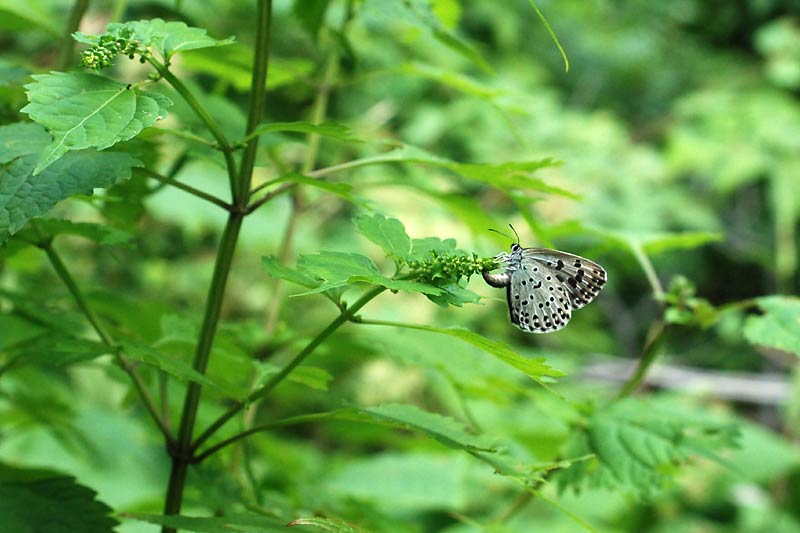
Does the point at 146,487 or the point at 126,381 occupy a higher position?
the point at 146,487

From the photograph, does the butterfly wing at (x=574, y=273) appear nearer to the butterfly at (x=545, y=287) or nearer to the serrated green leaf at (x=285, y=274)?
the butterfly at (x=545, y=287)

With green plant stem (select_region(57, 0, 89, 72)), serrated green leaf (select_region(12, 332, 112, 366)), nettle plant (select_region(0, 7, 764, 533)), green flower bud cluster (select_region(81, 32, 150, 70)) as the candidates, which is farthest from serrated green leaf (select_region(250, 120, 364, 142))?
green plant stem (select_region(57, 0, 89, 72))

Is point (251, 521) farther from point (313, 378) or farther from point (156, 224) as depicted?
point (156, 224)

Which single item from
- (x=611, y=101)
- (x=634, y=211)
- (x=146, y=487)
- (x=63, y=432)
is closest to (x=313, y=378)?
(x=63, y=432)

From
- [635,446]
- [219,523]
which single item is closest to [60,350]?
[219,523]

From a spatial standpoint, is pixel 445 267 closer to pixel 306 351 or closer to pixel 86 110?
pixel 306 351

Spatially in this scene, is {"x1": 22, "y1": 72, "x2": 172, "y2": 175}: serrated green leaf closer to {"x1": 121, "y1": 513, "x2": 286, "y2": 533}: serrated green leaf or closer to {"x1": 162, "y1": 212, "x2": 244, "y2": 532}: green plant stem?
{"x1": 162, "y1": 212, "x2": 244, "y2": 532}: green plant stem

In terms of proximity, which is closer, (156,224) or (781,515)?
(781,515)
